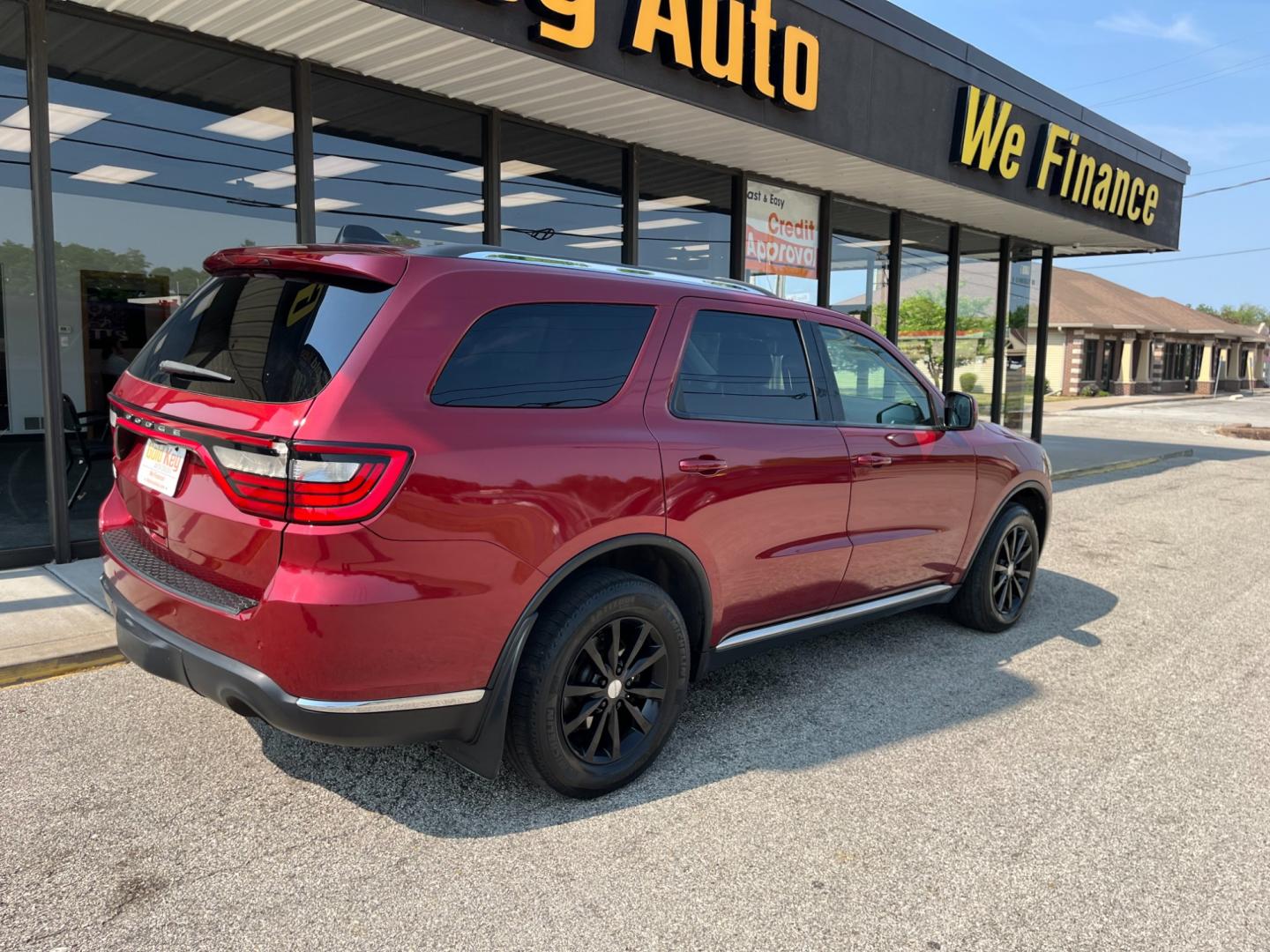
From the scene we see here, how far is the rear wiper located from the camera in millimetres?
2783

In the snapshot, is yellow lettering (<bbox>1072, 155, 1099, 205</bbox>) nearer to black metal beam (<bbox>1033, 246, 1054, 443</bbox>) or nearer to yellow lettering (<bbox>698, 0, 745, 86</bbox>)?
black metal beam (<bbox>1033, 246, 1054, 443</bbox>)

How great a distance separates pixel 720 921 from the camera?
2496mm

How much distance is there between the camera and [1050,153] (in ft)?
37.2

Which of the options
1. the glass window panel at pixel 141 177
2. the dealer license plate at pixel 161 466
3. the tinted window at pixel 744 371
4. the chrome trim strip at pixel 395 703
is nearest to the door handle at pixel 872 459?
the tinted window at pixel 744 371

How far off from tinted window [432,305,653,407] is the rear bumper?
908 mm

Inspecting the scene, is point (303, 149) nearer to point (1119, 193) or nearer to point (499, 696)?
point (499, 696)

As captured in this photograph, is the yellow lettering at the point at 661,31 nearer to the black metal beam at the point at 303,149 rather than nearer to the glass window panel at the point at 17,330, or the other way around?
the black metal beam at the point at 303,149

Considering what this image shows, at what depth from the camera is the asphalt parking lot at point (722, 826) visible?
8.13 ft

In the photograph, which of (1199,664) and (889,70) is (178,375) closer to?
(1199,664)

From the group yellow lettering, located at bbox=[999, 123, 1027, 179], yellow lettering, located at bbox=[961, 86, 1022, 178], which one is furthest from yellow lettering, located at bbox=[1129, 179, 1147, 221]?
yellow lettering, located at bbox=[961, 86, 1022, 178]

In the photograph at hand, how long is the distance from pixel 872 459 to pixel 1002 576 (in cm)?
162

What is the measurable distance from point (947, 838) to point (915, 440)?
6.80 feet

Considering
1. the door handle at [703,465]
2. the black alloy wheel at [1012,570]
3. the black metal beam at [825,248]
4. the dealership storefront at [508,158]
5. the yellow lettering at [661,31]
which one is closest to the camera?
the door handle at [703,465]

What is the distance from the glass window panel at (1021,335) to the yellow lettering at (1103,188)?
2.12 m
